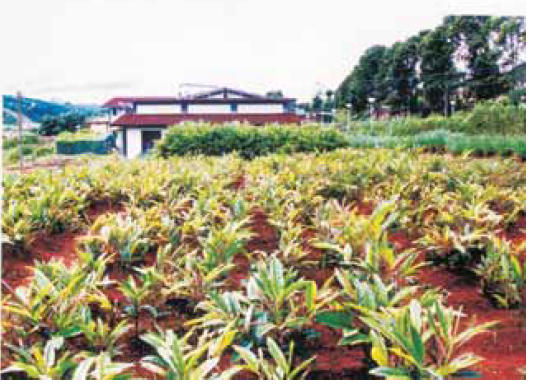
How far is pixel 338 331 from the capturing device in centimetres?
127

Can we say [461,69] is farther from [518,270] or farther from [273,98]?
[518,270]

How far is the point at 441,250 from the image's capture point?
1.64 m

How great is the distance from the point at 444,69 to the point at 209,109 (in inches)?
31.2

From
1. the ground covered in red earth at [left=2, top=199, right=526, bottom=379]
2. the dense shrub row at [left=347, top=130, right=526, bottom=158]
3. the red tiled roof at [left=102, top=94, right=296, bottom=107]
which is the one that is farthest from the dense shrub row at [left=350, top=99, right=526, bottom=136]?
the red tiled roof at [left=102, top=94, right=296, bottom=107]

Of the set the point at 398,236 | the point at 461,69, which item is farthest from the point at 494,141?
the point at 398,236

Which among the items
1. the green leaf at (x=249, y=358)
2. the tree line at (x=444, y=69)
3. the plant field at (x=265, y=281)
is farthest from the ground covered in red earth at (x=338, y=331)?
the tree line at (x=444, y=69)

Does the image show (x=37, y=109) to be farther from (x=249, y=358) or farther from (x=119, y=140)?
(x=249, y=358)

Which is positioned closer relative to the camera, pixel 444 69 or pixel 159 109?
pixel 159 109

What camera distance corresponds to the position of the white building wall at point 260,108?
6.46ft

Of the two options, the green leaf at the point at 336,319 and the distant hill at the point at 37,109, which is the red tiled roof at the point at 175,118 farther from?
the green leaf at the point at 336,319

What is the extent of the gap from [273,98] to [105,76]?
24.2 inches

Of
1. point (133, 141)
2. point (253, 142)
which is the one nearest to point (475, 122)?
point (133, 141)

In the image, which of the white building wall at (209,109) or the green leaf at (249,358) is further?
the white building wall at (209,109)
